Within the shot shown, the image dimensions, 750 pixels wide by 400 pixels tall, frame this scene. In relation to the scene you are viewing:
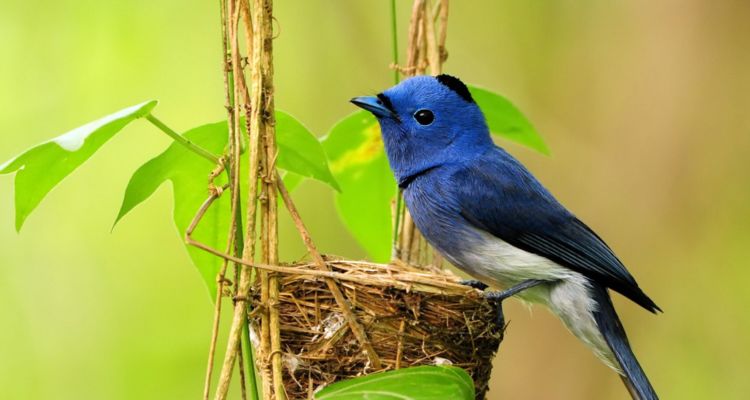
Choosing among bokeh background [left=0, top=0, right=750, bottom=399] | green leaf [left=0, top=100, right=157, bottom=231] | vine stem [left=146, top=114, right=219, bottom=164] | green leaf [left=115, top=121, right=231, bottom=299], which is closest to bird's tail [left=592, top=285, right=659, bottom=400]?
green leaf [left=115, top=121, right=231, bottom=299]

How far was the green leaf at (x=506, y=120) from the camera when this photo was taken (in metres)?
3.01

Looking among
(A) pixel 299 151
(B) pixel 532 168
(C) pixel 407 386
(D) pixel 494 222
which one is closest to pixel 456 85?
(D) pixel 494 222

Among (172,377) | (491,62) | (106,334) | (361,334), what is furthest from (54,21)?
(361,334)

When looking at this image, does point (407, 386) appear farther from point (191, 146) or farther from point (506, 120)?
point (506, 120)

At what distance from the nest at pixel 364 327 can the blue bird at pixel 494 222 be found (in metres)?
0.49

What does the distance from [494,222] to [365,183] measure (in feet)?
1.72

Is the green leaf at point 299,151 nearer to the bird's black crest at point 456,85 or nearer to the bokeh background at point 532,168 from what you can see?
the bird's black crest at point 456,85

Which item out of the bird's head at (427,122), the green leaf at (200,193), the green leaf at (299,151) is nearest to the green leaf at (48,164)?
the green leaf at (200,193)

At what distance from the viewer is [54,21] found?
541cm

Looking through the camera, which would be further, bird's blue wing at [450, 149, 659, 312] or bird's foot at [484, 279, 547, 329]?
bird's blue wing at [450, 149, 659, 312]

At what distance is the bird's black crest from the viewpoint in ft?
10.1

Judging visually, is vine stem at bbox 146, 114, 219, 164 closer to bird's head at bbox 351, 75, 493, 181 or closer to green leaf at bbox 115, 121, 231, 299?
green leaf at bbox 115, 121, 231, 299

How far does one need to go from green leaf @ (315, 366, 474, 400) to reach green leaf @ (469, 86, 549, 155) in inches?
43.2

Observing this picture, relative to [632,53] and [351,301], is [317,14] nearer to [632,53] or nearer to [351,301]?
[632,53]
